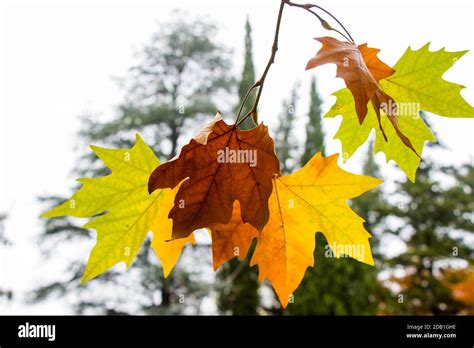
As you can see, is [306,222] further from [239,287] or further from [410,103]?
[239,287]

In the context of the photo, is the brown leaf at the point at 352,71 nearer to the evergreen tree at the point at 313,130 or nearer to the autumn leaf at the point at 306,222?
the autumn leaf at the point at 306,222

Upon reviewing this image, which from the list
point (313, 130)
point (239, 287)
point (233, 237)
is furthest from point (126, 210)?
point (313, 130)

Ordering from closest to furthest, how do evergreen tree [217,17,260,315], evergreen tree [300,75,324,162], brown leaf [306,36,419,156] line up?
brown leaf [306,36,419,156] < evergreen tree [217,17,260,315] < evergreen tree [300,75,324,162]

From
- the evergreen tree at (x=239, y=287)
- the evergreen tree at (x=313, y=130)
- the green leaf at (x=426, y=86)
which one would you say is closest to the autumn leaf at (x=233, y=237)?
the green leaf at (x=426, y=86)

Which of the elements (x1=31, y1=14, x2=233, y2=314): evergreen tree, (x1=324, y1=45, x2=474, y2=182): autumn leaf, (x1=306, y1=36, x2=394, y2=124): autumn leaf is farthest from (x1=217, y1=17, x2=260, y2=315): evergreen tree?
(x1=306, y1=36, x2=394, y2=124): autumn leaf

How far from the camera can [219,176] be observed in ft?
0.69

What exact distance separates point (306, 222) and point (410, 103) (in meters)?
0.10

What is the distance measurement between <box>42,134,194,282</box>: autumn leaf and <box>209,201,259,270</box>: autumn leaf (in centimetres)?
3

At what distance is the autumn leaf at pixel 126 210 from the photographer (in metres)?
0.26

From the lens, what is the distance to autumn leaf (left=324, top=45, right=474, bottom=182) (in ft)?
0.96

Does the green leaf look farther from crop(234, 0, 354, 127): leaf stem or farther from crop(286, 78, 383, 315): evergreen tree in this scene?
crop(286, 78, 383, 315): evergreen tree

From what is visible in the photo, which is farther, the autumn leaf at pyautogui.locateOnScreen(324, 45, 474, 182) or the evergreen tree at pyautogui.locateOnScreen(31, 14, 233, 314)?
the evergreen tree at pyautogui.locateOnScreen(31, 14, 233, 314)
